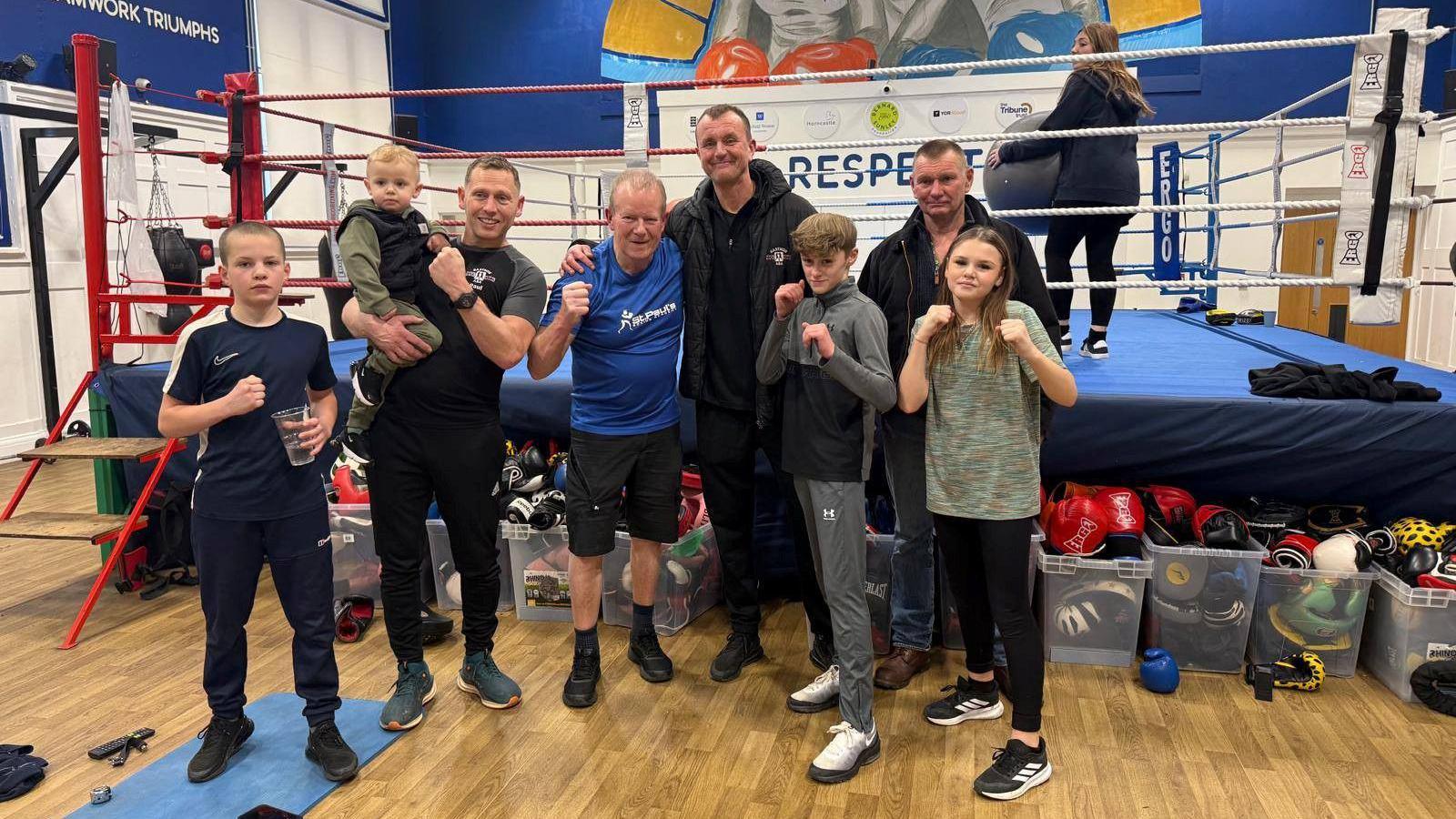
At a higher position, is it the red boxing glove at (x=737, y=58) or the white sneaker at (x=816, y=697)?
the red boxing glove at (x=737, y=58)

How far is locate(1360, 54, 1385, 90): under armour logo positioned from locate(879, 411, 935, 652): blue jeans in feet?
5.86

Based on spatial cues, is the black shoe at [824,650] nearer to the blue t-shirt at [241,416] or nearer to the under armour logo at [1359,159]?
the blue t-shirt at [241,416]

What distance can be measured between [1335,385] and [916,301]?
149 centimetres

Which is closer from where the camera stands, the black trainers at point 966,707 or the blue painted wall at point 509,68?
the black trainers at point 966,707

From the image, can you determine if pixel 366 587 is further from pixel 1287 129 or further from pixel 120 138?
pixel 1287 129

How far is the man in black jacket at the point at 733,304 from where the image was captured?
8.26 ft

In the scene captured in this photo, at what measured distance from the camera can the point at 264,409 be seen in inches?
87.2

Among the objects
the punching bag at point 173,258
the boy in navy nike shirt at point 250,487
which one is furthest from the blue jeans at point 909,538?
the punching bag at point 173,258

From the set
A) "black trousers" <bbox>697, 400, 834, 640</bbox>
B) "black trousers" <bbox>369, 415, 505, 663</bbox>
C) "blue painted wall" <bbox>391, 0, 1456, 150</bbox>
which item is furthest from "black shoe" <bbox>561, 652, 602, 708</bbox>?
"blue painted wall" <bbox>391, 0, 1456, 150</bbox>

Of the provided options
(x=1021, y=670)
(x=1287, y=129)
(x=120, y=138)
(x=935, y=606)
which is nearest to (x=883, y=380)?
(x=1021, y=670)

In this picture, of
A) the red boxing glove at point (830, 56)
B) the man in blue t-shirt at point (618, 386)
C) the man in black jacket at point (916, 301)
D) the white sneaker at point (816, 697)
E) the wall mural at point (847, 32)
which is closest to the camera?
the man in black jacket at point (916, 301)

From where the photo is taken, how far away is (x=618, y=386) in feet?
8.44

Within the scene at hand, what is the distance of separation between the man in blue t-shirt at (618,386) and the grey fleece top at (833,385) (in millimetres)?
369

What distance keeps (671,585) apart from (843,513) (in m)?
1.05
